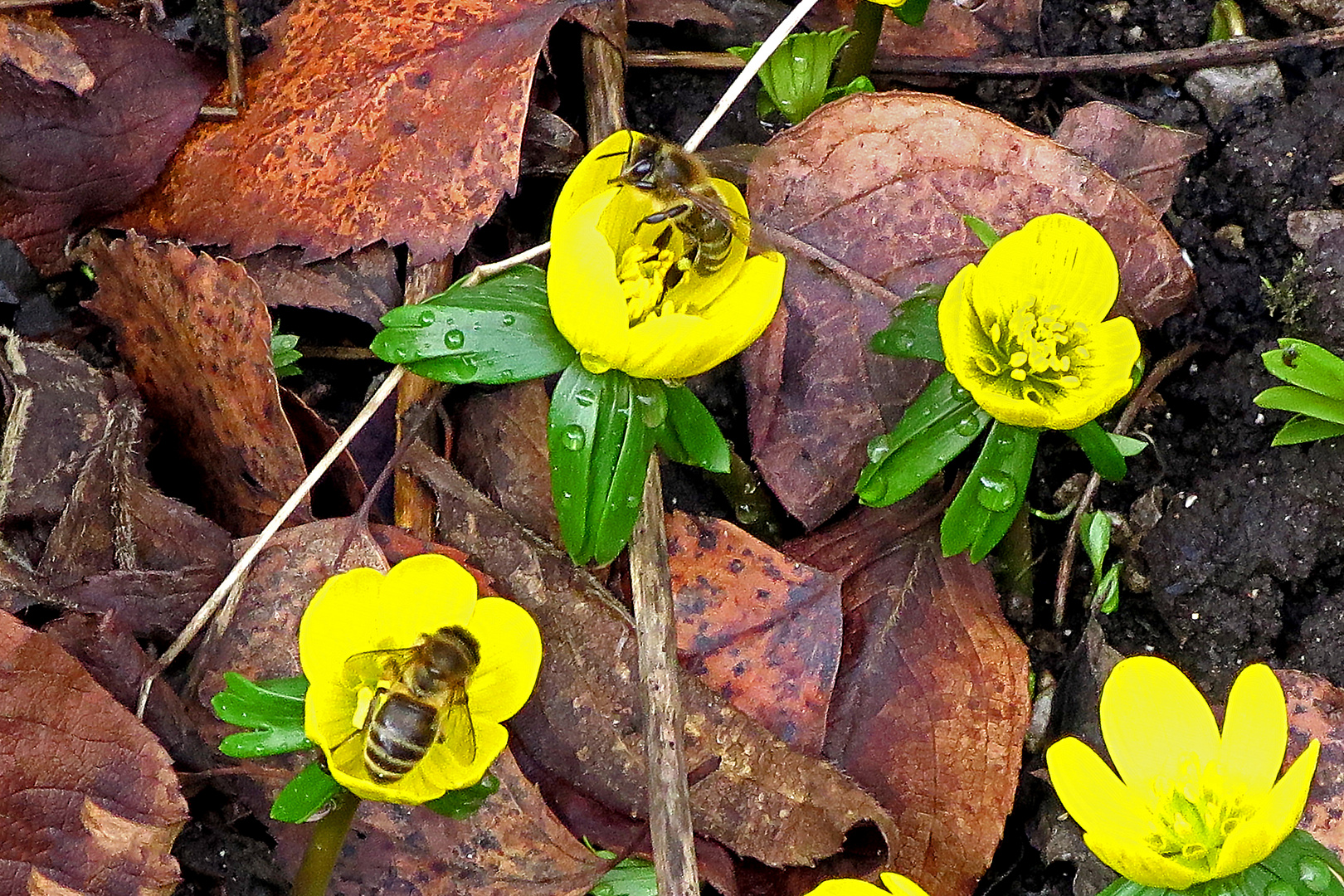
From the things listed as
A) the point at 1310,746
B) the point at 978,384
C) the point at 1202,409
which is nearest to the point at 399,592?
the point at 978,384

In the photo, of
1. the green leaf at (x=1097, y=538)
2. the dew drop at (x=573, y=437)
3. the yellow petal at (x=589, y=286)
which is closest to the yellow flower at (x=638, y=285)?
the yellow petal at (x=589, y=286)

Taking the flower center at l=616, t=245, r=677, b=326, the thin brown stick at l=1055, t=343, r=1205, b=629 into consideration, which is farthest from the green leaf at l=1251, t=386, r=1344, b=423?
the flower center at l=616, t=245, r=677, b=326

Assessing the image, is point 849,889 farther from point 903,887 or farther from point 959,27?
point 959,27

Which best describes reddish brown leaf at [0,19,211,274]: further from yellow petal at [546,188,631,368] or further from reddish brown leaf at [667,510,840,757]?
reddish brown leaf at [667,510,840,757]

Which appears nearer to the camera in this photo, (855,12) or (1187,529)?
(1187,529)

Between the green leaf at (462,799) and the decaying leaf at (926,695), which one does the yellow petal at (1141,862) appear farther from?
the green leaf at (462,799)

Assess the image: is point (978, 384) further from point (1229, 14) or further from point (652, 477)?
point (1229, 14)

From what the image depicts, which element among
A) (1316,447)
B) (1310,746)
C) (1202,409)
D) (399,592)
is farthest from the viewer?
(1202,409)
